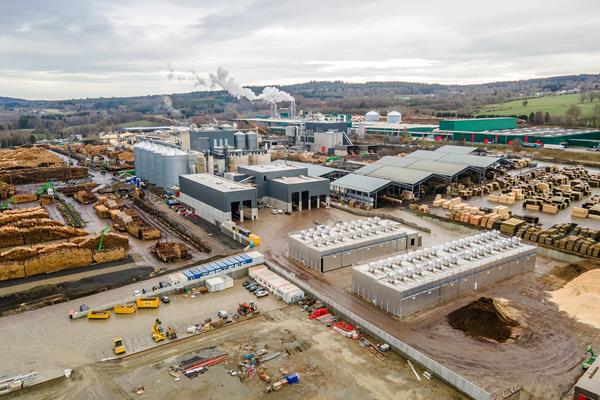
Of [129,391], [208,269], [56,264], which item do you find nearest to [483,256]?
[208,269]

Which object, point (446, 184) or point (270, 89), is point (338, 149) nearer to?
point (446, 184)

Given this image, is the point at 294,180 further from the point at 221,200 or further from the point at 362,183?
the point at 221,200

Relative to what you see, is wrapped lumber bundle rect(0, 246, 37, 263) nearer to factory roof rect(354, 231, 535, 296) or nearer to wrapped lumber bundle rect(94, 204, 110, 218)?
wrapped lumber bundle rect(94, 204, 110, 218)

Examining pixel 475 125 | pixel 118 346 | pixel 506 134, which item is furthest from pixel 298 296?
pixel 475 125

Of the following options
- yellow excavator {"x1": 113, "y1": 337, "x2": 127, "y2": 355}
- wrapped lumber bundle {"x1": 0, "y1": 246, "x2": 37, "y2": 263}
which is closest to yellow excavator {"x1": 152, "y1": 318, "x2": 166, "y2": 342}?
yellow excavator {"x1": 113, "y1": 337, "x2": 127, "y2": 355}

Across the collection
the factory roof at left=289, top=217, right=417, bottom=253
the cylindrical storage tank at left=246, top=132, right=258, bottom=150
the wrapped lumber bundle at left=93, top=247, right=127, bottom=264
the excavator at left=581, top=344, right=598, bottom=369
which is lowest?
the excavator at left=581, top=344, right=598, bottom=369

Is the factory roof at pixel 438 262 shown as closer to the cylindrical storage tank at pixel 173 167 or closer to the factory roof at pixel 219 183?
the factory roof at pixel 219 183
